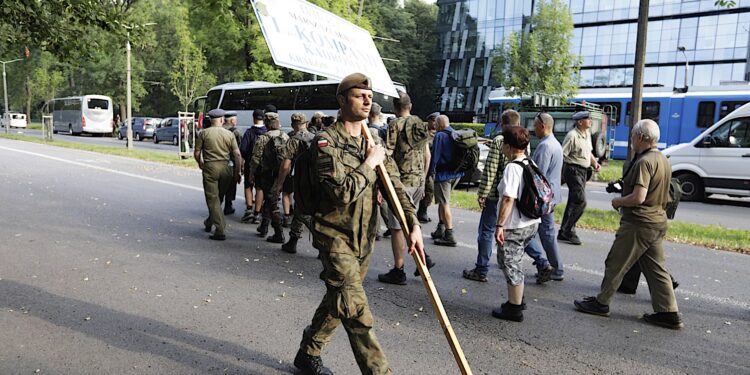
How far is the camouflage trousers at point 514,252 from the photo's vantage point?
419 centimetres

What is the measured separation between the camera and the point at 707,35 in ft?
135

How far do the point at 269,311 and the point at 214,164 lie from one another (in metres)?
3.11

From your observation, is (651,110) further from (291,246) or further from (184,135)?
(291,246)

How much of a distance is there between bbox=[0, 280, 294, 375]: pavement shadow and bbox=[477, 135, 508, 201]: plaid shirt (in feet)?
8.76

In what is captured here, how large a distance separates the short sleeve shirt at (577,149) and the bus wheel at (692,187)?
22.9 feet

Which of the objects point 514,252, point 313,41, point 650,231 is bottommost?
point 514,252

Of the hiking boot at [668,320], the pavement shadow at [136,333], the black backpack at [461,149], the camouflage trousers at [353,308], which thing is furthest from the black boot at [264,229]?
the hiking boot at [668,320]

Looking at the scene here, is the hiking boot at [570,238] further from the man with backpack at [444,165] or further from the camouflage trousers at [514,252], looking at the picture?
the camouflage trousers at [514,252]

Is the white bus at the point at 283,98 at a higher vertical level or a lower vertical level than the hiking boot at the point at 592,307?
higher

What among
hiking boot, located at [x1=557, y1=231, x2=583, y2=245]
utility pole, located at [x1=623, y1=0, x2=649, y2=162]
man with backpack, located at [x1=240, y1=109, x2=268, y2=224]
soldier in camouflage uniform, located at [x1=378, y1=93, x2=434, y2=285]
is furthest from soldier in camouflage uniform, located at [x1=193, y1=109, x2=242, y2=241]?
utility pole, located at [x1=623, y1=0, x2=649, y2=162]

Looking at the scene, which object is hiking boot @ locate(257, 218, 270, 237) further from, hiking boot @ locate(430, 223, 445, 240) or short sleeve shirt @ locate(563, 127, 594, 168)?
short sleeve shirt @ locate(563, 127, 594, 168)

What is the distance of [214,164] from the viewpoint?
688 centimetres

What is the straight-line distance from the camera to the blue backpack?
13.4ft

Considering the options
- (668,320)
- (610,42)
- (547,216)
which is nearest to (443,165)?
(547,216)
